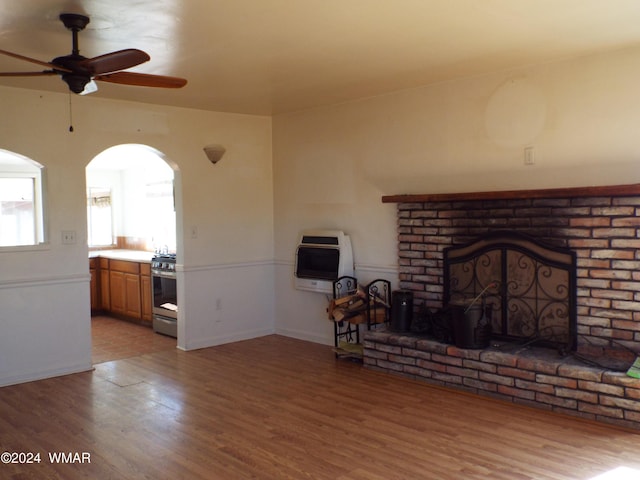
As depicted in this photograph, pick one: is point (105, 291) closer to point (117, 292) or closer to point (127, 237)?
point (117, 292)

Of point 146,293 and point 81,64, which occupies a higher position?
point 81,64

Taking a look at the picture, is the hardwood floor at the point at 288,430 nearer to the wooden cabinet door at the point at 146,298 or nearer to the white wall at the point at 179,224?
the white wall at the point at 179,224

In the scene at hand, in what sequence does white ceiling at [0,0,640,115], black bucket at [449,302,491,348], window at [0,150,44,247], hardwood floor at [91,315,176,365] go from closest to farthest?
white ceiling at [0,0,640,115], black bucket at [449,302,491,348], hardwood floor at [91,315,176,365], window at [0,150,44,247]

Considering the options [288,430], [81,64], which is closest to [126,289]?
[288,430]

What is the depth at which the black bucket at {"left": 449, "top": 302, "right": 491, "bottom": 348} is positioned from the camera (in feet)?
12.9

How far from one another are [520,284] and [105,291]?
5313 millimetres

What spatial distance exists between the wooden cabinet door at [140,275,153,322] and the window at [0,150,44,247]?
6.67 feet

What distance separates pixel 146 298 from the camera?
6.46 m

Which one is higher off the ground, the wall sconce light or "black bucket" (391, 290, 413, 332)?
the wall sconce light

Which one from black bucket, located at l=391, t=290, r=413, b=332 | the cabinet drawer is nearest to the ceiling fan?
black bucket, located at l=391, t=290, r=413, b=332

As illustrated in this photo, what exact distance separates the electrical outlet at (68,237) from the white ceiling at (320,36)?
1164 mm

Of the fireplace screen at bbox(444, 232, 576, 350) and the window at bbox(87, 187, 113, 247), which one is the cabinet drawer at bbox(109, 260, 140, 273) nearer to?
the window at bbox(87, 187, 113, 247)

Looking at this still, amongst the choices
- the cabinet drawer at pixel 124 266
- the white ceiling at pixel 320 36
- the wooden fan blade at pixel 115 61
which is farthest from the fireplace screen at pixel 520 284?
the cabinet drawer at pixel 124 266

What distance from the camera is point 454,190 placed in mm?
4441
